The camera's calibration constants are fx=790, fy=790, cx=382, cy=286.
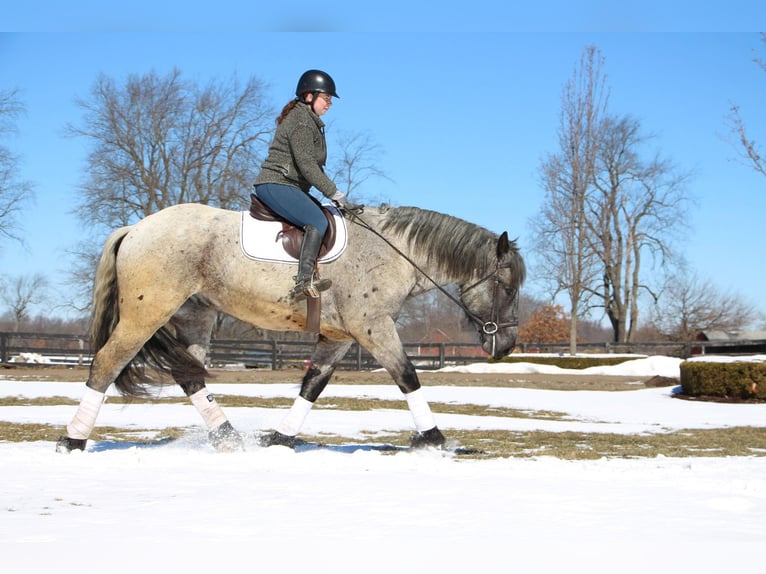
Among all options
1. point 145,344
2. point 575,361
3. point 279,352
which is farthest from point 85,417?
point 575,361

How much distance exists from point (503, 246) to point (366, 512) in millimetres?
3415

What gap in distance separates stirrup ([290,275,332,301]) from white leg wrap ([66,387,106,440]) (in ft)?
5.79

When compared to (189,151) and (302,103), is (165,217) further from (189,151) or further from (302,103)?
(189,151)

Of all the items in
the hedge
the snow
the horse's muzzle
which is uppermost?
the horse's muzzle

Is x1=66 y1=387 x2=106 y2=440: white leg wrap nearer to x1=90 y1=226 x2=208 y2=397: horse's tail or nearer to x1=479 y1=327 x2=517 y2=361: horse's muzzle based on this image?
x1=90 y1=226 x2=208 y2=397: horse's tail

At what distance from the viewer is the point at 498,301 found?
678 centimetres

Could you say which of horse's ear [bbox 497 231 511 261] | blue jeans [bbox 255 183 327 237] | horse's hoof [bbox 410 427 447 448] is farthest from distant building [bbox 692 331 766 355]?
blue jeans [bbox 255 183 327 237]

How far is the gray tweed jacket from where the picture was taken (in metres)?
6.22

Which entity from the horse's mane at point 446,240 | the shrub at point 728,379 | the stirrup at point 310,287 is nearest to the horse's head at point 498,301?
the horse's mane at point 446,240

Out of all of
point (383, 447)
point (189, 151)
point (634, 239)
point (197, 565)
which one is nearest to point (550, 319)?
point (634, 239)

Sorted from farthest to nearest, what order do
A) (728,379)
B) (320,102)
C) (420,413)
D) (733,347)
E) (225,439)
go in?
(733,347), (728,379), (225,439), (320,102), (420,413)

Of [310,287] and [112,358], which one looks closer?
[310,287]

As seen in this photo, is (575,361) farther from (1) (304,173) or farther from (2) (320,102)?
(1) (304,173)

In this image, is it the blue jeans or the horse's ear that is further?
the horse's ear
